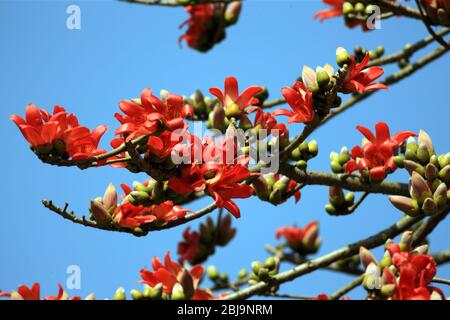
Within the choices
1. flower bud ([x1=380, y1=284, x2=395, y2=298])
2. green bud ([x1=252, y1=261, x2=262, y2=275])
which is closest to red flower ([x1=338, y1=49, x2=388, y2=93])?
flower bud ([x1=380, y1=284, x2=395, y2=298])

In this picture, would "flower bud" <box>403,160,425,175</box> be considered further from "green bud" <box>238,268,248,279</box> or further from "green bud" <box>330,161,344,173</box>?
"green bud" <box>238,268,248,279</box>

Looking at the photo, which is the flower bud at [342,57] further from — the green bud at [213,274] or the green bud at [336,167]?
the green bud at [213,274]

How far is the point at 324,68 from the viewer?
2.26 meters

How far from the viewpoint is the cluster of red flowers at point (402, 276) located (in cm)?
195

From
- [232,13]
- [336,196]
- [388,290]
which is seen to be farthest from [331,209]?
[232,13]

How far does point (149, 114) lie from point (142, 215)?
394mm

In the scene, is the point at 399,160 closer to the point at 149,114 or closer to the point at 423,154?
the point at 423,154

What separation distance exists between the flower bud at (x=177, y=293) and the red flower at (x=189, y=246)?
1253 millimetres

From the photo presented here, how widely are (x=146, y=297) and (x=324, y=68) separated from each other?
855 mm

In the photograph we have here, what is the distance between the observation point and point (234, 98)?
8.13 ft

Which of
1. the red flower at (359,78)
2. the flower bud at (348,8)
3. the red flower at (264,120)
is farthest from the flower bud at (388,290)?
the flower bud at (348,8)
